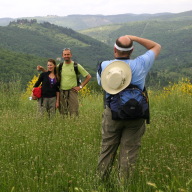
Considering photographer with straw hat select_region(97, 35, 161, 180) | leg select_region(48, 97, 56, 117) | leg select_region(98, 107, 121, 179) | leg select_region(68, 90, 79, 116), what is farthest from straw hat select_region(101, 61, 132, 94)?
leg select_region(48, 97, 56, 117)

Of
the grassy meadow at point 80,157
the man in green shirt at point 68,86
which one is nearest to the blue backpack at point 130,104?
the grassy meadow at point 80,157

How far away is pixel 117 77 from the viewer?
3.19 metres

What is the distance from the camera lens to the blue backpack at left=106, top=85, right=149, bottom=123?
3094 millimetres

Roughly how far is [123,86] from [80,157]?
3.86 feet

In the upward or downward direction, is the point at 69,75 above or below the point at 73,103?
above

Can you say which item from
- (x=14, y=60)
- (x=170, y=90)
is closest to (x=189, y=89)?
(x=170, y=90)

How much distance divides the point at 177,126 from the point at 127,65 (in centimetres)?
273

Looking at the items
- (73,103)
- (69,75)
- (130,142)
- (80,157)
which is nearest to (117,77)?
(130,142)

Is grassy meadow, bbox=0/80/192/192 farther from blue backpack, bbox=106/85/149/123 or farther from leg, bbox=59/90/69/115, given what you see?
blue backpack, bbox=106/85/149/123

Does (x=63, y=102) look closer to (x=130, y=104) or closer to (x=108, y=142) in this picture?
(x=108, y=142)

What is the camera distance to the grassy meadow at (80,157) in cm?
307

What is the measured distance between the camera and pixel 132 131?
336 cm

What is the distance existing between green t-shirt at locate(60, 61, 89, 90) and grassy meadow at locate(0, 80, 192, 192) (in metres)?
0.68

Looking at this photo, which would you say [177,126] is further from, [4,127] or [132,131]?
[4,127]
